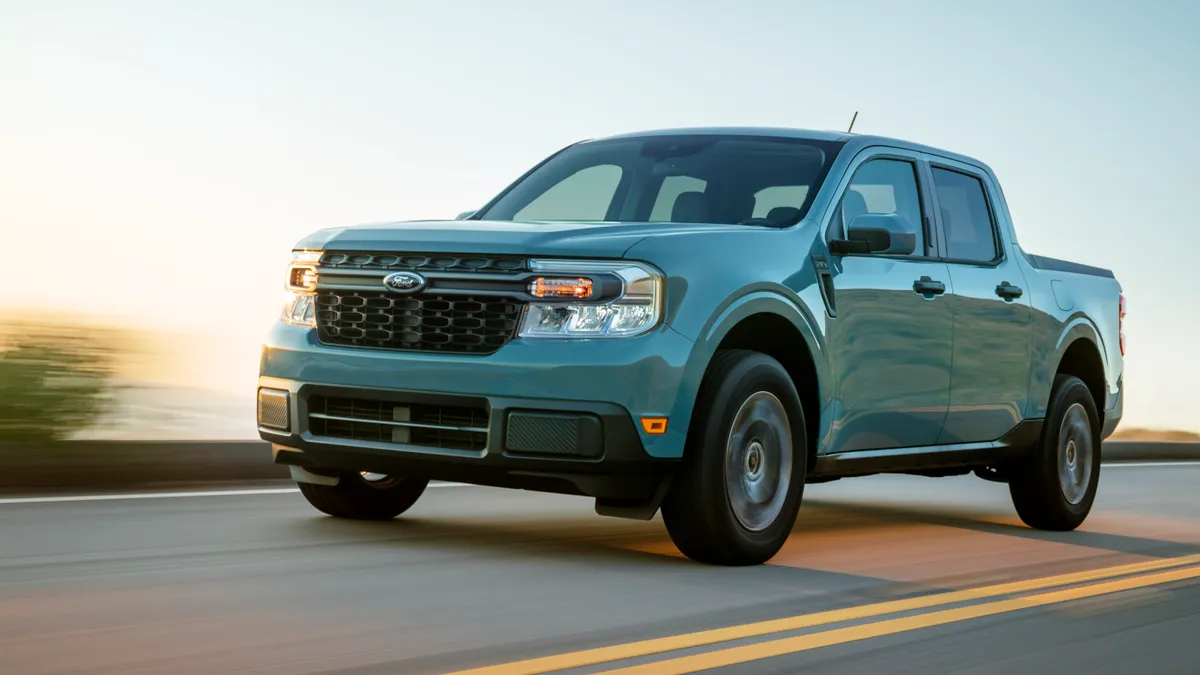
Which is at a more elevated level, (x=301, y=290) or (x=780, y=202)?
(x=780, y=202)

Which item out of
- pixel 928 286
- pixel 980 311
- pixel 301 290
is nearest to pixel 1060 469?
pixel 980 311

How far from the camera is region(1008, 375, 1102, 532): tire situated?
936cm

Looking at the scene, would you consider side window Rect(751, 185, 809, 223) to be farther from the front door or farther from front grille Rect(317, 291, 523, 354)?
front grille Rect(317, 291, 523, 354)

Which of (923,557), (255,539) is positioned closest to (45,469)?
(255,539)

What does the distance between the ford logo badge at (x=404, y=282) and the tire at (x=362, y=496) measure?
1.27m

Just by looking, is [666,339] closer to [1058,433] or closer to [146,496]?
[146,496]

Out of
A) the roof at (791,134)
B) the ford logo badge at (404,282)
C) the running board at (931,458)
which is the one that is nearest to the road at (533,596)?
the running board at (931,458)

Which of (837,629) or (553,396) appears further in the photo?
(553,396)

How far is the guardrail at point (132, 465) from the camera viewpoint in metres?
8.92

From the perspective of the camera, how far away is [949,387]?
8305mm

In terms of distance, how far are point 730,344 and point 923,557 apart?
144 cm

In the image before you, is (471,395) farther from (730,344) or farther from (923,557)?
(923,557)

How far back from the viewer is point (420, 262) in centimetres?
671

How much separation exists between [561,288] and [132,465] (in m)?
3.84
